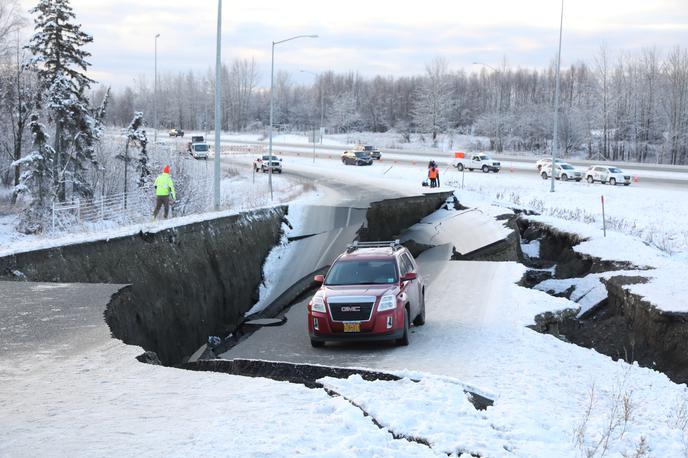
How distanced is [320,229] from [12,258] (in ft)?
49.8

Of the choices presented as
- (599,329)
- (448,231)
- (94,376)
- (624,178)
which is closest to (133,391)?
(94,376)

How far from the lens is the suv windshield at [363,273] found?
14.0 m

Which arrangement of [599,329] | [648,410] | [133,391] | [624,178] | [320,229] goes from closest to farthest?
[133,391] < [648,410] < [599,329] < [320,229] < [624,178]

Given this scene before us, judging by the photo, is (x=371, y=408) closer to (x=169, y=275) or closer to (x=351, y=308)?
(x=351, y=308)

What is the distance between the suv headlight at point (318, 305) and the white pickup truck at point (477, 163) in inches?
1879

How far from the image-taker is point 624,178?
170ft

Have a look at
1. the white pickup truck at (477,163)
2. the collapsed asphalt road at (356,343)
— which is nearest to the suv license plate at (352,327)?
the collapsed asphalt road at (356,343)

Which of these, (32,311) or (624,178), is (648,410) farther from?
(624,178)

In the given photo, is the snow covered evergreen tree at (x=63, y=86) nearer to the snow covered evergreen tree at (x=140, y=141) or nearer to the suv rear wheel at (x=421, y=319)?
the snow covered evergreen tree at (x=140, y=141)

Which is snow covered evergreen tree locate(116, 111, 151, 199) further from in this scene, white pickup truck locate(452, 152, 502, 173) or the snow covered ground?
the snow covered ground

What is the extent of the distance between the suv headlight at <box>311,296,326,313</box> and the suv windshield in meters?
0.63

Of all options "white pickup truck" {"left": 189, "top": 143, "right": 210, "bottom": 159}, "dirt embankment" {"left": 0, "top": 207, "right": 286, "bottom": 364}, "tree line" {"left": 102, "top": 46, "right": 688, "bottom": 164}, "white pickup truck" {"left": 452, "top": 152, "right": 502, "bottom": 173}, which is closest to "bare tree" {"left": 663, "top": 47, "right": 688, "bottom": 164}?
"tree line" {"left": 102, "top": 46, "right": 688, "bottom": 164}

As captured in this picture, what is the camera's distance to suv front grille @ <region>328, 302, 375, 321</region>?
514 inches

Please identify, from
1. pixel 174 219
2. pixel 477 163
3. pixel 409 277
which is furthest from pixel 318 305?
pixel 477 163
